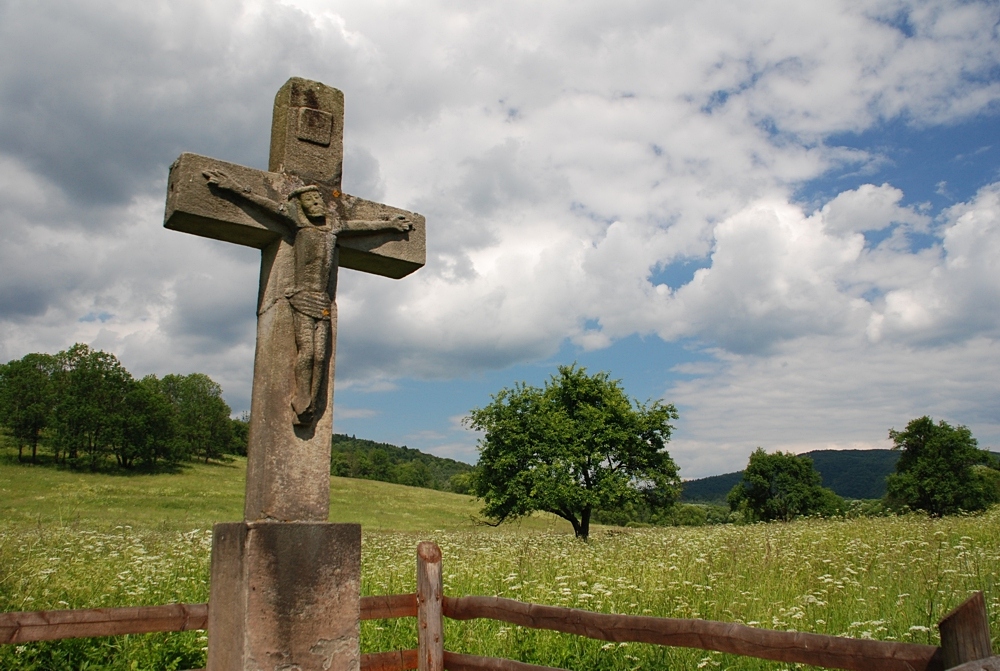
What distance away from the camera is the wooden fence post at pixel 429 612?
4.98 metres

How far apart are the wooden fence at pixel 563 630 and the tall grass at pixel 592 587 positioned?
1.55 metres

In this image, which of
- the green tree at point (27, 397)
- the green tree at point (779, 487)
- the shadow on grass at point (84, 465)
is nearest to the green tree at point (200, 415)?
the shadow on grass at point (84, 465)

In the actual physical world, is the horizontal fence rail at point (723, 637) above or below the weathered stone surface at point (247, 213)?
below

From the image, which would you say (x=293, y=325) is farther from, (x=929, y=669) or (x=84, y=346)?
(x=84, y=346)

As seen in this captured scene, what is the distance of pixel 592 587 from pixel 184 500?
35.3m

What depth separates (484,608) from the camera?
5.02m

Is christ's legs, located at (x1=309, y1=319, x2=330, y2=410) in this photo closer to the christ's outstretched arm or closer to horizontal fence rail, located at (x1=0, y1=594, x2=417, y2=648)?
the christ's outstretched arm

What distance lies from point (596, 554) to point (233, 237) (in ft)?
27.4

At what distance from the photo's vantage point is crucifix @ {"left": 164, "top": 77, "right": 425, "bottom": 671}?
150 inches

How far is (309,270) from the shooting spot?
14.8ft

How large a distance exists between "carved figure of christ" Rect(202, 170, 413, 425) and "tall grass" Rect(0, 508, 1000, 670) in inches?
138

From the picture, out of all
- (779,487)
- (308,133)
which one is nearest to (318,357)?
(308,133)

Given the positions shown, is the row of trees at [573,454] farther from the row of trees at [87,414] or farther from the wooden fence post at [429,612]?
the row of trees at [87,414]

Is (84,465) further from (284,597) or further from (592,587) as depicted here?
(284,597)
